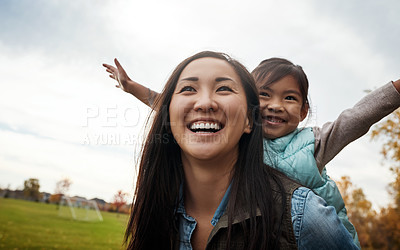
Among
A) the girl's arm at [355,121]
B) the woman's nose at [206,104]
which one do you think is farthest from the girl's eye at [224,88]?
the girl's arm at [355,121]

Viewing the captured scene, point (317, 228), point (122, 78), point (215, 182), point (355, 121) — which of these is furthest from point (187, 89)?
point (355, 121)

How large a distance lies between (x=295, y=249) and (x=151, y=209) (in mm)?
1106

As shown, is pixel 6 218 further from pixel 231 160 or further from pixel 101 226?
pixel 231 160

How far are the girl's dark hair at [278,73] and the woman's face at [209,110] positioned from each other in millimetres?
970

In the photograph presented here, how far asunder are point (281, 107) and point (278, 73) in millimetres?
373

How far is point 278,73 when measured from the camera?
314 centimetres

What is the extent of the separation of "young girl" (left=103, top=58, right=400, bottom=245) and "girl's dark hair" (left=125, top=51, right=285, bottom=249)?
0.34 meters

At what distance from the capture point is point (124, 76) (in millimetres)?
3473

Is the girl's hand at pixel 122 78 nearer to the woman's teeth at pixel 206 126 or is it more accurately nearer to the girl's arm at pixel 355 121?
the woman's teeth at pixel 206 126

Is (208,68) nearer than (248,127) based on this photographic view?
Yes

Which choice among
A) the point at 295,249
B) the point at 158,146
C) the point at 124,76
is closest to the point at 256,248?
the point at 295,249

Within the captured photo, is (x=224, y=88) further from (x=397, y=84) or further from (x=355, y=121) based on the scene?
(x=397, y=84)

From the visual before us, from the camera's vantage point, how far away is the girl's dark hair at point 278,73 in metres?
3.14

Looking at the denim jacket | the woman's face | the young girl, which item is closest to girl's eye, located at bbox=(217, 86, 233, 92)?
the woman's face
